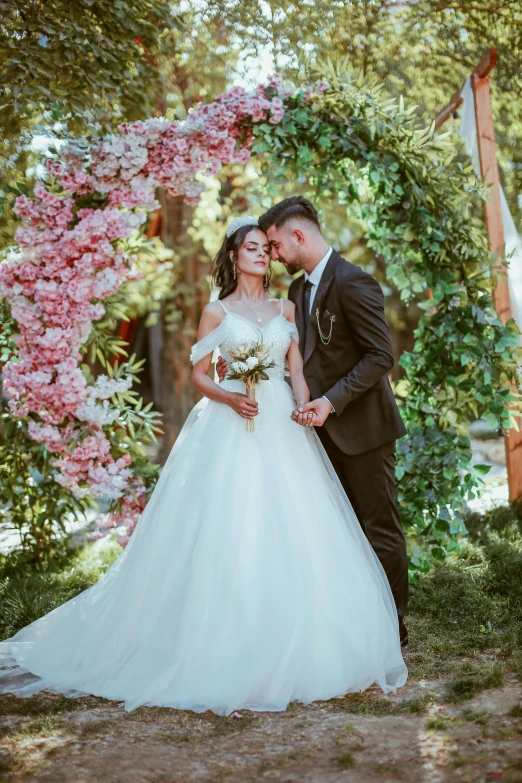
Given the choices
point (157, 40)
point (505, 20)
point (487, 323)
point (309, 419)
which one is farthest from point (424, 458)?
point (505, 20)

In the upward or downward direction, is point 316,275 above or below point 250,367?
above

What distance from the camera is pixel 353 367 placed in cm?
379

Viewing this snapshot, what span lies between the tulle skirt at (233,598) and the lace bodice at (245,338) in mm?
168

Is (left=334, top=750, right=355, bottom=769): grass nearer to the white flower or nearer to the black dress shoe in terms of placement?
the black dress shoe

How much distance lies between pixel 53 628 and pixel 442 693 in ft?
6.29

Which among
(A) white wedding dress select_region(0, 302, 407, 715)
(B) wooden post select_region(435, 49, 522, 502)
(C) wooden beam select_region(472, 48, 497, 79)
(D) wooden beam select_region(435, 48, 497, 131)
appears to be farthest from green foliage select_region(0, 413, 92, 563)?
(C) wooden beam select_region(472, 48, 497, 79)

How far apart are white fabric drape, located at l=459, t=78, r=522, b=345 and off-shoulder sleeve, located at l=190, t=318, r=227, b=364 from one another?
2149 millimetres

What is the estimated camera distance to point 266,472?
11.8 feet

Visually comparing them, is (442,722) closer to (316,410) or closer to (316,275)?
(316,410)

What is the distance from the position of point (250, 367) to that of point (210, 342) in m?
0.44

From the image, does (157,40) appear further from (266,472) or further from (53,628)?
(53,628)

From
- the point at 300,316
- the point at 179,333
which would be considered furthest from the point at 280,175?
the point at 179,333

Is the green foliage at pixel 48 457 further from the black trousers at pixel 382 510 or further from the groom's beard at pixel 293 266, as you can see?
the black trousers at pixel 382 510

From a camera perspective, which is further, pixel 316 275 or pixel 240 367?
pixel 316 275
